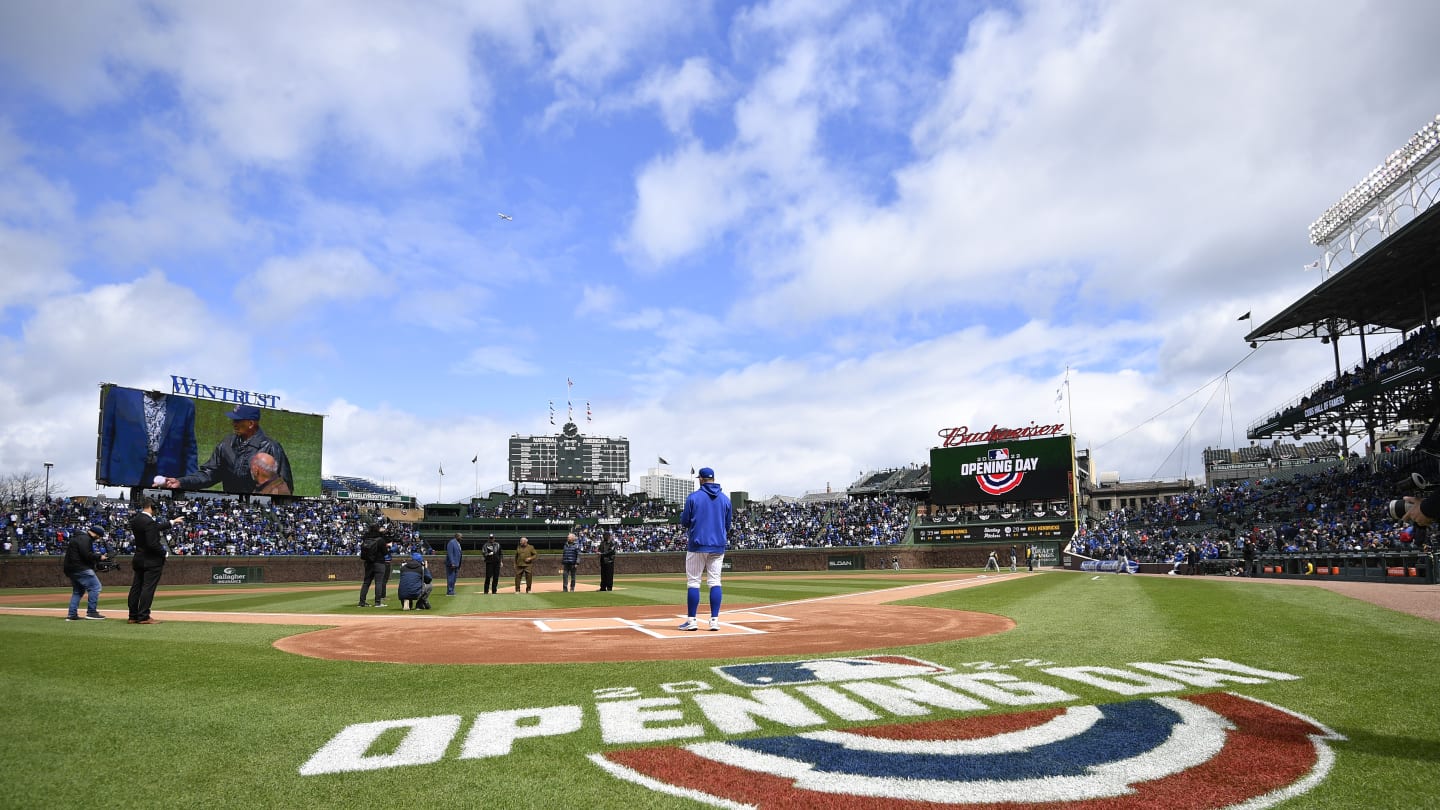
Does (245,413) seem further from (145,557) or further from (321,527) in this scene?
(145,557)

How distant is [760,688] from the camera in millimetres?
5406

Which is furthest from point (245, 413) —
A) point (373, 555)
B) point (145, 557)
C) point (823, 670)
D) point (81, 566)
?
point (823, 670)

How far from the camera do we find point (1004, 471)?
5903 cm

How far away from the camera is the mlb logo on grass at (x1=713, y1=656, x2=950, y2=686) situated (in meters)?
5.77

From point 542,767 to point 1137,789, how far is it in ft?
8.93

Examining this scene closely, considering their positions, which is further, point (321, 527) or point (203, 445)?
point (321, 527)

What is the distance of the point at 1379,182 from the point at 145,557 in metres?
53.0

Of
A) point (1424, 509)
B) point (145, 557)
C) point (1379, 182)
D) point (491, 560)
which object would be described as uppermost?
point (1379, 182)

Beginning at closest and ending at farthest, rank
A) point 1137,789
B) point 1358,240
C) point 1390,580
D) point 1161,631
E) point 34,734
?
point 1137,789 < point 34,734 < point 1161,631 < point 1390,580 < point 1358,240

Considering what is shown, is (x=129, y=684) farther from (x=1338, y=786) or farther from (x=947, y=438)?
(x=947, y=438)

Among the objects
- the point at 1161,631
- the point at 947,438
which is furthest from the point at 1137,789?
the point at 947,438

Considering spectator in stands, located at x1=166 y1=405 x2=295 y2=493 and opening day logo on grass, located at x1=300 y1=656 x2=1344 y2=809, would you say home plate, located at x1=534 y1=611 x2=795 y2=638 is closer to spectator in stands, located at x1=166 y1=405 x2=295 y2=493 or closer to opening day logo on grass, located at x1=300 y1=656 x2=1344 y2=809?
opening day logo on grass, located at x1=300 y1=656 x2=1344 y2=809

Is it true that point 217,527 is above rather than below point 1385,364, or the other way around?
below

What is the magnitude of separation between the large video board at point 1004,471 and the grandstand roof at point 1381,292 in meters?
15.4
